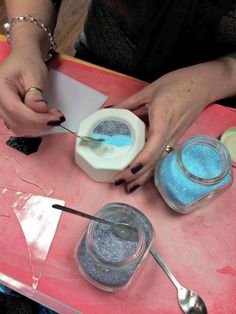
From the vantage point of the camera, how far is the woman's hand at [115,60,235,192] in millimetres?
551

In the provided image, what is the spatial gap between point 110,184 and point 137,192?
0.05 m

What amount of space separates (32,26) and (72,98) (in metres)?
0.16

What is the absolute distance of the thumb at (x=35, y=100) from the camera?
0.54 m

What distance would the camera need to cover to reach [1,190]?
1.89 ft

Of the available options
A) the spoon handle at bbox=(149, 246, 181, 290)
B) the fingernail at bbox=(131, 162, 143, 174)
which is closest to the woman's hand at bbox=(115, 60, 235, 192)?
the fingernail at bbox=(131, 162, 143, 174)

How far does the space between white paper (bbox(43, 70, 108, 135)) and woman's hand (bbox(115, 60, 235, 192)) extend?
0.08 metres

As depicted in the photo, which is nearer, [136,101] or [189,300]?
[189,300]

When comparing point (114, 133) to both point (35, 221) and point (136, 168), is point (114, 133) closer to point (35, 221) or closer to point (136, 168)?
point (136, 168)

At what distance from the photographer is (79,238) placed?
1.78 feet

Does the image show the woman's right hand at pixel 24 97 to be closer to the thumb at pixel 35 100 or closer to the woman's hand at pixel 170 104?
the thumb at pixel 35 100

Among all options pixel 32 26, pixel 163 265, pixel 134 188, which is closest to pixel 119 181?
pixel 134 188

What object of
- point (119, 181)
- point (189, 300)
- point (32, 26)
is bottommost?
point (189, 300)

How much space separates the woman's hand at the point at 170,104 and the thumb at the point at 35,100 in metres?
0.13

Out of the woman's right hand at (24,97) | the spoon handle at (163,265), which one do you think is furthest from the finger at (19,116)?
the spoon handle at (163,265)
